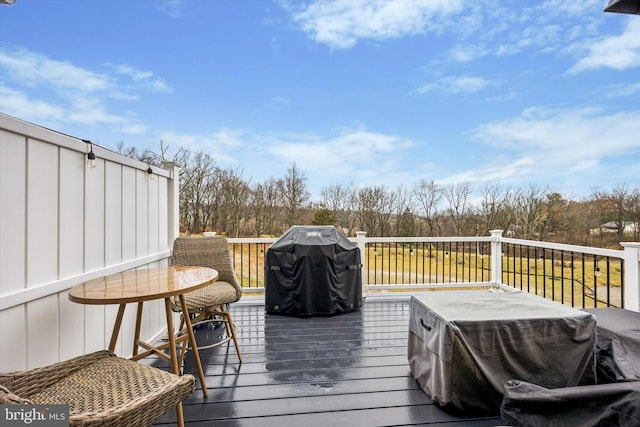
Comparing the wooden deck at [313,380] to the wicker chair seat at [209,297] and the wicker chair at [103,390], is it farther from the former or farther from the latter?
the wicker chair at [103,390]

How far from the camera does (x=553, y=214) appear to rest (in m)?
8.43

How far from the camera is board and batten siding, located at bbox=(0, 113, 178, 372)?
1.39m

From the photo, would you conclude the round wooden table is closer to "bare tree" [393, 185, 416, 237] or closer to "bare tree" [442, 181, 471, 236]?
"bare tree" [393, 185, 416, 237]

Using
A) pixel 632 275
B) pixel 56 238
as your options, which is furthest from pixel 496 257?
pixel 56 238

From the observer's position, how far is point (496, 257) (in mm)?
4785

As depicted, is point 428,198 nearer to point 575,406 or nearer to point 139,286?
point 575,406

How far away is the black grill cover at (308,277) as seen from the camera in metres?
3.65

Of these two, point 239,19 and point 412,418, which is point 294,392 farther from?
point 239,19

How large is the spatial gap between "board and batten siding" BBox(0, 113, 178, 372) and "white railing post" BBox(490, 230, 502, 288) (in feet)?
15.5

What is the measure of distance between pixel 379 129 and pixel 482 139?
294cm

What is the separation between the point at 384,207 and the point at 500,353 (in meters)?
7.29

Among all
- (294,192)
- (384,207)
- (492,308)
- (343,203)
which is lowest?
(492,308)

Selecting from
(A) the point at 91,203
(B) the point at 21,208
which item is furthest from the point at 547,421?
(A) the point at 91,203

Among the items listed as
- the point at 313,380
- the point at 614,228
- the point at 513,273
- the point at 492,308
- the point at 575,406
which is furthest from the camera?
the point at 614,228
